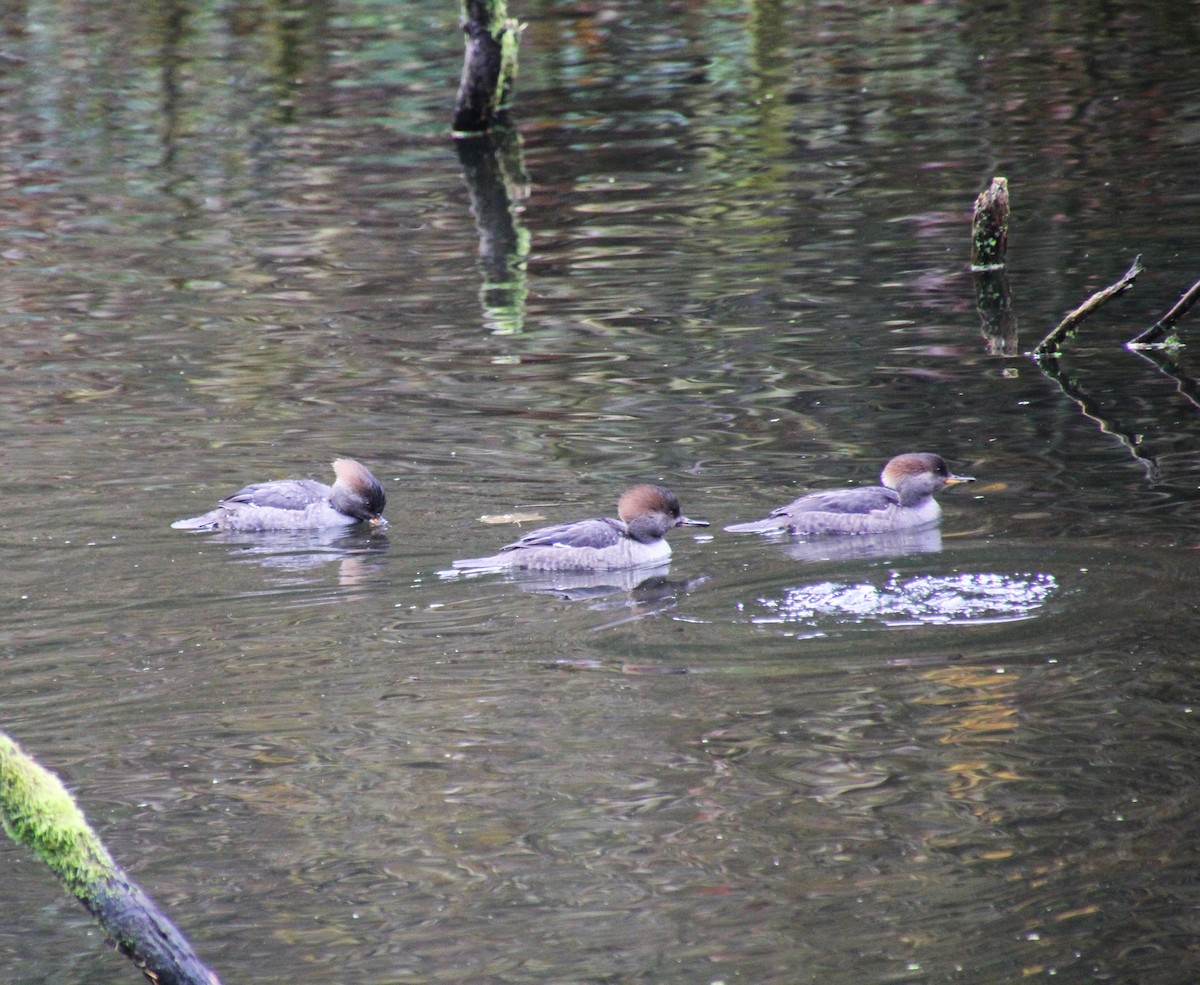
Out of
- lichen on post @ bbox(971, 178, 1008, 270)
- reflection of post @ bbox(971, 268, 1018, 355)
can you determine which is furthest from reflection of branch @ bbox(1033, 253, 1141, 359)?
lichen on post @ bbox(971, 178, 1008, 270)

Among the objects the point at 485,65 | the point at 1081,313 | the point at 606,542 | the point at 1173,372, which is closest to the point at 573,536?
the point at 606,542

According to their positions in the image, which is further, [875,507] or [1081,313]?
[1081,313]

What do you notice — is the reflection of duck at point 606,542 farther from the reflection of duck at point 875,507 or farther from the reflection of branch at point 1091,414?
the reflection of branch at point 1091,414

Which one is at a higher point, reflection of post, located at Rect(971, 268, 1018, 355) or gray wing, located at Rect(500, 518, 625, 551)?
gray wing, located at Rect(500, 518, 625, 551)

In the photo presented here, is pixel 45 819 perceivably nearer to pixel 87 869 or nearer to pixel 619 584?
pixel 87 869

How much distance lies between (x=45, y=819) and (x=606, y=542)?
5.67 m

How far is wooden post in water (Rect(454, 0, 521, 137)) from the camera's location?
850 inches

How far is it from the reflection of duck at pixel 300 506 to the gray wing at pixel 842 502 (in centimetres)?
243

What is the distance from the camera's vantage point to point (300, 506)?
10.9 meters

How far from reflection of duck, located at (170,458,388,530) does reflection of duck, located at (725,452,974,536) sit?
223cm

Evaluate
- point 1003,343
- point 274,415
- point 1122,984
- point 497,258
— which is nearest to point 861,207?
point 497,258

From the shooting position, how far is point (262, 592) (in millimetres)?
9523

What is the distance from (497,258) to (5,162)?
9.60 meters

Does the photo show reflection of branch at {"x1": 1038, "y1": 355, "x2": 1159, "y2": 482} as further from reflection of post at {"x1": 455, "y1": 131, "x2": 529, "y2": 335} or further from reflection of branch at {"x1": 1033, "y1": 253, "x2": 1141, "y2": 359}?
reflection of post at {"x1": 455, "y1": 131, "x2": 529, "y2": 335}
